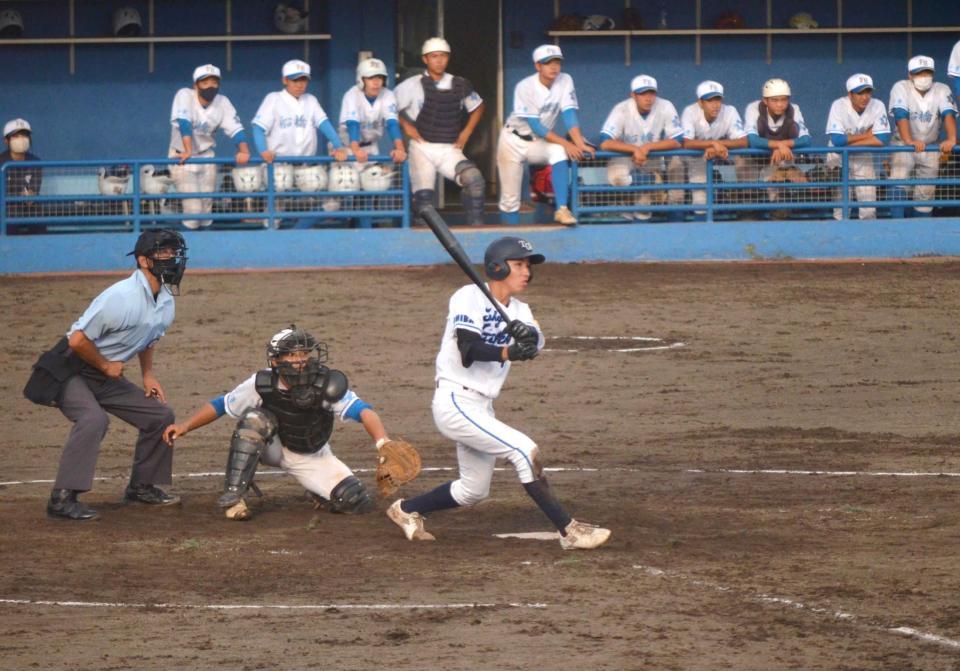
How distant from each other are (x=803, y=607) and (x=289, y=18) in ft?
50.1

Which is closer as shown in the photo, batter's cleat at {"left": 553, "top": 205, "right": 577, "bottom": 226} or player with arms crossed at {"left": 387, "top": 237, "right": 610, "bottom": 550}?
player with arms crossed at {"left": 387, "top": 237, "right": 610, "bottom": 550}

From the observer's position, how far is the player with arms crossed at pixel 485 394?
27.8 feet

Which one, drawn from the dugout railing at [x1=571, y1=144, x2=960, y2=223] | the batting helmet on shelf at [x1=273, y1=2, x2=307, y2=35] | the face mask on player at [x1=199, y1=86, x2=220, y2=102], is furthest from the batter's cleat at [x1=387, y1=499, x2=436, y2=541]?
the batting helmet on shelf at [x1=273, y1=2, x2=307, y2=35]

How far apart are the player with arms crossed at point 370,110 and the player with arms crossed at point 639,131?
2.24 metres

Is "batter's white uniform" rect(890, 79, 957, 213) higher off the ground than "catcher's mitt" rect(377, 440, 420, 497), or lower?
higher

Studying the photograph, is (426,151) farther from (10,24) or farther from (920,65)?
(10,24)

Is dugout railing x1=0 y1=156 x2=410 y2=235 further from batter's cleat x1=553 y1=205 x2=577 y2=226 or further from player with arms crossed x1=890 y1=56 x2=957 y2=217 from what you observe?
player with arms crossed x1=890 y1=56 x2=957 y2=217

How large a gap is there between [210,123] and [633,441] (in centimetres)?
856

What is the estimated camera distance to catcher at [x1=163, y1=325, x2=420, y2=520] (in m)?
9.26

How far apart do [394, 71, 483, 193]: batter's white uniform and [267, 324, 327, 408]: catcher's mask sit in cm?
931

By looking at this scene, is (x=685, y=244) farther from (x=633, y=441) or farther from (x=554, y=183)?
(x=633, y=441)

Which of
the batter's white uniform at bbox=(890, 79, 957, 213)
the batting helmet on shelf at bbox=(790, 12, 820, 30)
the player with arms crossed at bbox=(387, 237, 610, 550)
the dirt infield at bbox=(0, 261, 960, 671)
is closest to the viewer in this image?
the dirt infield at bbox=(0, 261, 960, 671)

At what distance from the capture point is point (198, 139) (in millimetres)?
18953

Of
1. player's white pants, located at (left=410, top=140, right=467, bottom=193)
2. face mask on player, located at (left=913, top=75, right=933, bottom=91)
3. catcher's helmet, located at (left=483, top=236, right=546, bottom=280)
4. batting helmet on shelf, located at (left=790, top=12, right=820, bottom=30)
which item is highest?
batting helmet on shelf, located at (left=790, top=12, right=820, bottom=30)
